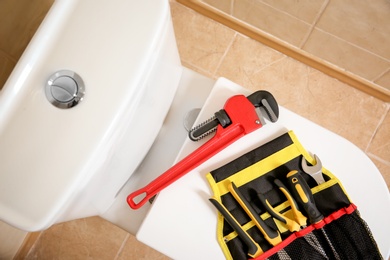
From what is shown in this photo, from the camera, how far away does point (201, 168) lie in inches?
25.6

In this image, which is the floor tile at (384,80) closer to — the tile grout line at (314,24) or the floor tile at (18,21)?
the tile grout line at (314,24)

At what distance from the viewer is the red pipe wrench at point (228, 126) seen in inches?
23.9

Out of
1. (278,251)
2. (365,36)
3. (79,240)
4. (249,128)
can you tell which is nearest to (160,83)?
(249,128)

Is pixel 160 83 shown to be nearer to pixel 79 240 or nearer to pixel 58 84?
pixel 58 84

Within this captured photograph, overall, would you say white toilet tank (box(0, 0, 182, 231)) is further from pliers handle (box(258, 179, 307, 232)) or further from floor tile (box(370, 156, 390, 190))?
floor tile (box(370, 156, 390, 190))

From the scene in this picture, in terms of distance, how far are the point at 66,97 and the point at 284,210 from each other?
425mm

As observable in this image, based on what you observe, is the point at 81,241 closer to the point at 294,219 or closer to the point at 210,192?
the point at 210,192

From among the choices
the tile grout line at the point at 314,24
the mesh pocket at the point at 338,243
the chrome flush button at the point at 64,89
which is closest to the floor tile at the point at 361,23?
the tile grout line at the point at 314,24

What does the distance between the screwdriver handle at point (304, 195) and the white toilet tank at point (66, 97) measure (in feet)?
1.03

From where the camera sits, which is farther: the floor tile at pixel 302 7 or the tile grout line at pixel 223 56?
the tile grout line at pixel 223 56

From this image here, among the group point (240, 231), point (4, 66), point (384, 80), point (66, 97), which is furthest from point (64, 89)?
point (384, 80)

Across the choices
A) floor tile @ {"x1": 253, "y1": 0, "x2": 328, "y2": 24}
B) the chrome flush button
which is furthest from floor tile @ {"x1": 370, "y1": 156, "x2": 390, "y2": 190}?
the chrome flush button

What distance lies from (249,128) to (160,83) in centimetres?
18

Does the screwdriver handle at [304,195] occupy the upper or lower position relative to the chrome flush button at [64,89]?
lower
